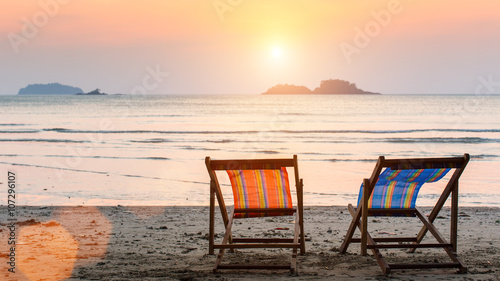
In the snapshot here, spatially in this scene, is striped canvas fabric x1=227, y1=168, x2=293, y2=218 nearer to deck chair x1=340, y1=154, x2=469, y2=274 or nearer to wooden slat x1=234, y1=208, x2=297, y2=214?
wooden slat x1=234, y1=208, x2=297, y2=214

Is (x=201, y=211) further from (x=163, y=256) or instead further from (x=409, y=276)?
(x=409, y=276)

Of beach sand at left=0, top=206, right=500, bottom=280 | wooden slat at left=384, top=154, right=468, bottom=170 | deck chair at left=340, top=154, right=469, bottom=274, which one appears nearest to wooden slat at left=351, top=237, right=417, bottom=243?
deck chair at left=340, top=154, right=469, bottom=274

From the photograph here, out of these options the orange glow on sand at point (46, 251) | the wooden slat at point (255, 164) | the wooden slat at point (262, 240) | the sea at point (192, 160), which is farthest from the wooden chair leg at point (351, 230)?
the sea at point (192, 160)

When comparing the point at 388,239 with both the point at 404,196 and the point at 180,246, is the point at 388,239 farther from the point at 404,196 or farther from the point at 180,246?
the point at 180,246

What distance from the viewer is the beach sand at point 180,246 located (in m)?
4.56

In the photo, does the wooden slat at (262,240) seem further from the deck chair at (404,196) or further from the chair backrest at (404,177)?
the chair backrest at (404,177)

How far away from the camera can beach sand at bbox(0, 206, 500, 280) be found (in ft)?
15.0

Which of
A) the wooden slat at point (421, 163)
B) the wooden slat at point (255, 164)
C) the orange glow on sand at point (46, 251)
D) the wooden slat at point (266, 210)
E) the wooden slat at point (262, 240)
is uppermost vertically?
the wooden slat at point (421, 163)

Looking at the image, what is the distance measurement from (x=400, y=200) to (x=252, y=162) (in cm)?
140

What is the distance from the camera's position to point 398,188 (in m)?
5.00

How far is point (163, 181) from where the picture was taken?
461 inches

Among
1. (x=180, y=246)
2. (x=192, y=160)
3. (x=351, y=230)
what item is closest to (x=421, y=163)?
(x=351, y=230)

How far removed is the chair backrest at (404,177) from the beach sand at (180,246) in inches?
21.0

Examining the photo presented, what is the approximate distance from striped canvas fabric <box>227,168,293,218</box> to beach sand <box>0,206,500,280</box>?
0.50 metres
